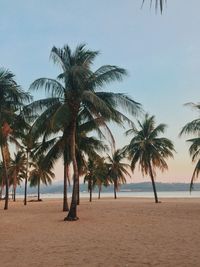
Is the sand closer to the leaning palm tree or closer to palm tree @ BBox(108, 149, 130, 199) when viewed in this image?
the leaning palm tree

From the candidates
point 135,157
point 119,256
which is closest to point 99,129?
point 119,256

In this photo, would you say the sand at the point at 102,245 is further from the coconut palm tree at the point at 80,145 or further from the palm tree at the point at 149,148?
the palm tree at the point at 149,148

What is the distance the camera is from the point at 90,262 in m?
9.30

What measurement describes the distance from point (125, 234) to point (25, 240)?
3556 mm

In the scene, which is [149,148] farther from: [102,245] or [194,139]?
[102,245]

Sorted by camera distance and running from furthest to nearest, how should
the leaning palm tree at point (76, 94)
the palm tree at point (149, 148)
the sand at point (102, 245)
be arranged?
the palm tree at point (149, 148) < the leaning palm tree at point (76, 94) < the sand at point (102, 245)

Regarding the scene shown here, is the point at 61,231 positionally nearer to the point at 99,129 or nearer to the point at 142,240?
the point at 142,240

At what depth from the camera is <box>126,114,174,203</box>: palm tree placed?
43.3 meters

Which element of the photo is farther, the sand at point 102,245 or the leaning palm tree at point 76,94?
the leaning palm tree at point 76,94

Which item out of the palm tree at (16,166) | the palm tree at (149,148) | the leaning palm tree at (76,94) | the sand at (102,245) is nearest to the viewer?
the sand at (102,245)

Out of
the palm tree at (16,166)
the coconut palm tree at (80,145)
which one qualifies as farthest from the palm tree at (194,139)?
the palm tree at (16,166)

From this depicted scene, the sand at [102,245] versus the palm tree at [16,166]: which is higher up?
the palm tree at [16,166]

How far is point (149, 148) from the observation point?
43.5 meters

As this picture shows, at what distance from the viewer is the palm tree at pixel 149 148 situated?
142ft
